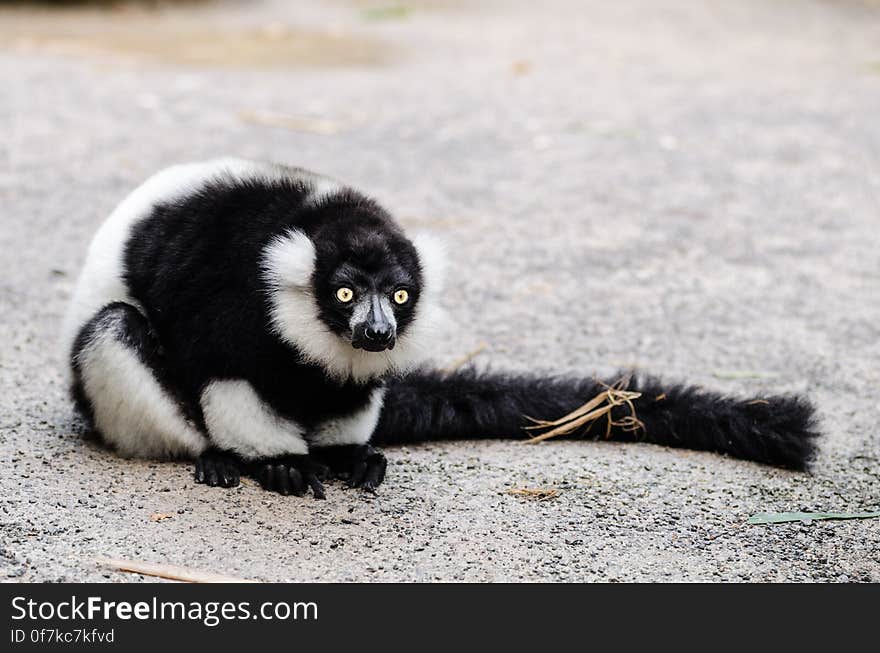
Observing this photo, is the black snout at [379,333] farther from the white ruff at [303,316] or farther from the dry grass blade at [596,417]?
the dry grass blade at [596,417]

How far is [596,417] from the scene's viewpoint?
5035 mm

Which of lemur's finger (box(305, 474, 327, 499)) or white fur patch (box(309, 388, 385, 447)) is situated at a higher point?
white fur patch (box(309, 388, 385, 447))

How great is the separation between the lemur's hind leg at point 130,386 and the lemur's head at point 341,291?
0.56 m

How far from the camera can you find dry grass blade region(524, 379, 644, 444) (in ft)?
→ 16.5

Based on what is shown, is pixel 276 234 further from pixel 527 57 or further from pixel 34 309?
pixel 527 57

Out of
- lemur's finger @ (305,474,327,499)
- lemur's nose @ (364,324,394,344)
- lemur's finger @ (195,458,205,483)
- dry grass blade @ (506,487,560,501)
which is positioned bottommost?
dry grass blade @ (506,487,560,501)

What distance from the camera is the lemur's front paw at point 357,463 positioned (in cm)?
451

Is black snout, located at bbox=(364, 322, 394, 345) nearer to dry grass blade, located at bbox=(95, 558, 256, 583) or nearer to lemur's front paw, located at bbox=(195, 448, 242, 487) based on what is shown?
lemur's front paw, located at bbox=(195, 448, 242, 487)

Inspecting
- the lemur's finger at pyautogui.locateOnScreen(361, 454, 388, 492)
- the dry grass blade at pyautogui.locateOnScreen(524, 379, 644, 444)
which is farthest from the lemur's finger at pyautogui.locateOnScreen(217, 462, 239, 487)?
the dry grass blade at pyautogui.locateOnScreen(524, 379, 644, 444)

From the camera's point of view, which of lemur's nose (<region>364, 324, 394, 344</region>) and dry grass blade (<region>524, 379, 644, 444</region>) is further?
dry grass blade (<region>524, 379, 644, 444</region>)

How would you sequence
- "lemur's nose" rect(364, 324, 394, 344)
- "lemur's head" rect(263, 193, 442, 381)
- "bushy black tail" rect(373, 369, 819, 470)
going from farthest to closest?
"bushy black tail" rect(373, 369, 819, 470)
"lemur's head" rect(263, 193, 442, 381)
"lemur's nose" rect(364, 324, 394, 344)

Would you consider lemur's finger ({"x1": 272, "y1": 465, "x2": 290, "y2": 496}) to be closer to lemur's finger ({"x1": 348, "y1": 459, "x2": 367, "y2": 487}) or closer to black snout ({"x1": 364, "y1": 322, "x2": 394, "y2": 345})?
lemur's finger ({"x1": 348, "y1": 459, "x2": 367, "y2": 487})

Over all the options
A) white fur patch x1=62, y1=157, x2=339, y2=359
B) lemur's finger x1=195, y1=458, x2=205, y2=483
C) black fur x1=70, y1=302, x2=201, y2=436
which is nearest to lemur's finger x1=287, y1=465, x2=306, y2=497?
lemur's finger x1=195, y1=458, x2=205, y2=483

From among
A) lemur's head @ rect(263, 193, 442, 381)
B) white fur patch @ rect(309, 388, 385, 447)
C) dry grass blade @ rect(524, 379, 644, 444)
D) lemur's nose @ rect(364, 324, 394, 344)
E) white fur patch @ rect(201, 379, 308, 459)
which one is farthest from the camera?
dry grass blade @ rect(524, 379, 644, 444)
